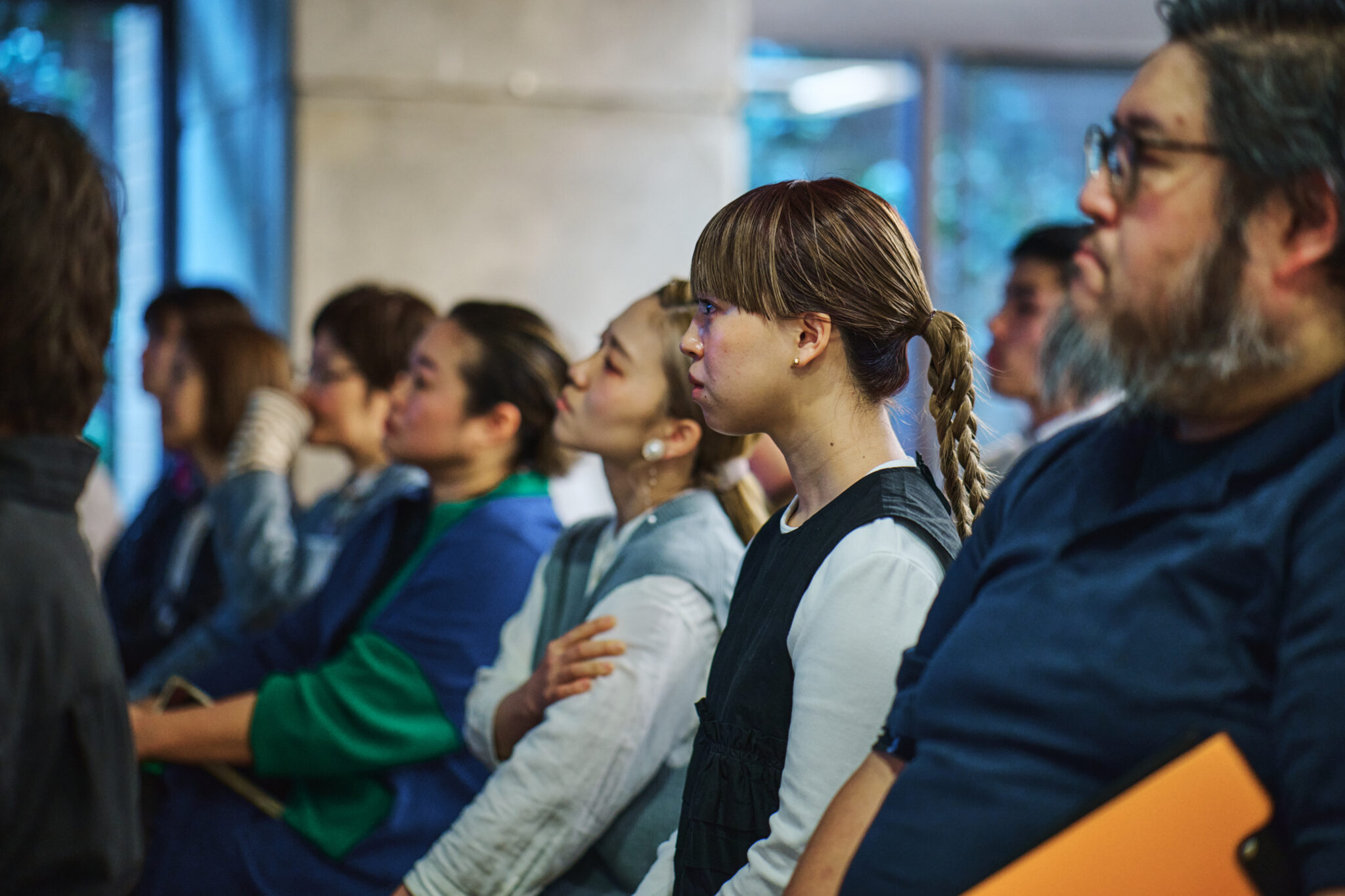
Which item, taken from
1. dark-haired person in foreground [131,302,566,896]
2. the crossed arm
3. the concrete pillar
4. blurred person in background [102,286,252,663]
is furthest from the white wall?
the crossed arm

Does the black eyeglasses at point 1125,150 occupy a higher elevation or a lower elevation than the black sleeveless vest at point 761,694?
higher

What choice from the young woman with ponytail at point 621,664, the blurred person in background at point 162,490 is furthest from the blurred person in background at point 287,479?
the young woman with ponytail at point 621,664

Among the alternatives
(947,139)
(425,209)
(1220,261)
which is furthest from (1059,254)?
(947,139)

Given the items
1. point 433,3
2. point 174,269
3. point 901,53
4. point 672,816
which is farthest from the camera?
point 901,53

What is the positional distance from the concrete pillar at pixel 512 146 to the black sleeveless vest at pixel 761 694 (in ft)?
8.36

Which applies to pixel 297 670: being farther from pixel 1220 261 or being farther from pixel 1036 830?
pixel 1220 261

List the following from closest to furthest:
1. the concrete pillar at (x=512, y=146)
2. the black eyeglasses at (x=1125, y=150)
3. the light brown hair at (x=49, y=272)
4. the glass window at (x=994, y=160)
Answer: the black eyeglasses at (x=1125, y=150)
the light brown hair at (x=49, y=272)
the concrete pillar at (x=512, y=146)
the glass window at (x=994, y=160)

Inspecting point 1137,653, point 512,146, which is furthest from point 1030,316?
point 1137,653

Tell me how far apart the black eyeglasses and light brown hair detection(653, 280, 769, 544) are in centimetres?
84

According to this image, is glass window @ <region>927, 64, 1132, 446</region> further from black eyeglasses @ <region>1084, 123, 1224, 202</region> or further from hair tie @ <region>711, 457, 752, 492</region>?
black eyeglasses @ <region>1084, 123, 1224, 202</region>

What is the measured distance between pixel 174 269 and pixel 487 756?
3.67 meters

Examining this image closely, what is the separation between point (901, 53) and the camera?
6.14 meters

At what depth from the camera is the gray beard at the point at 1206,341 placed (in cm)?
95

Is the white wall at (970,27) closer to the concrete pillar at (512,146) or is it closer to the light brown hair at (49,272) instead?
the concrete pillar at (512,146)
